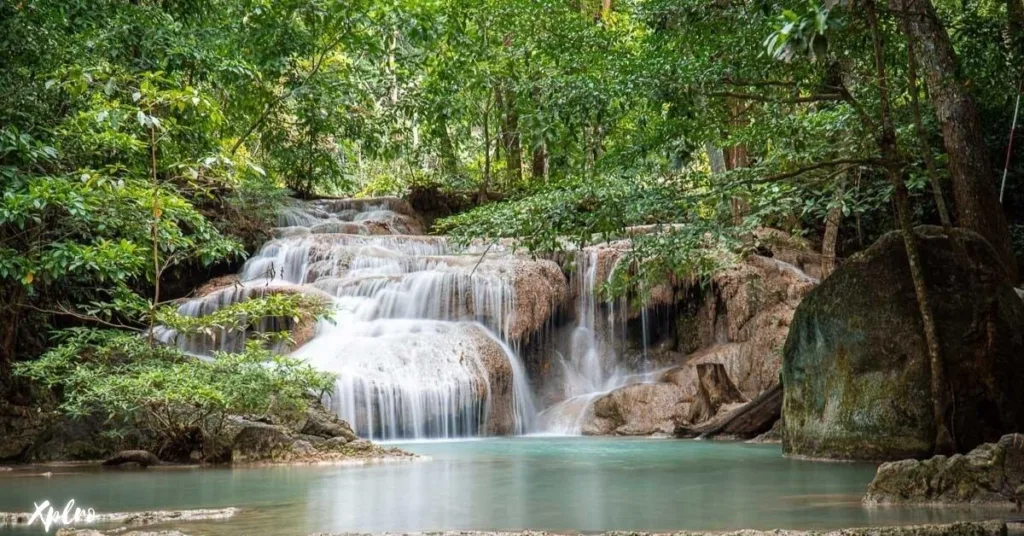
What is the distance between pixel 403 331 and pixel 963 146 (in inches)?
352

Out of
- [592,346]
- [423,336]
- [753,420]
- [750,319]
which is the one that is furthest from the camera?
[592,346]

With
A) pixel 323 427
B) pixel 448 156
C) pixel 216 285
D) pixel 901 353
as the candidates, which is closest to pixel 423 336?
pixel 216 285

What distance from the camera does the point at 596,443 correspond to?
12.9 metres

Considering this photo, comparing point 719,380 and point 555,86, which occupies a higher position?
point 555,86

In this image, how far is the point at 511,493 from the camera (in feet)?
22.8

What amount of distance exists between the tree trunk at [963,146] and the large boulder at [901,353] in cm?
96

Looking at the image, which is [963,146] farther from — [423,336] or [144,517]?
[144,517]

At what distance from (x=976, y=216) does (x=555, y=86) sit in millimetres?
4560

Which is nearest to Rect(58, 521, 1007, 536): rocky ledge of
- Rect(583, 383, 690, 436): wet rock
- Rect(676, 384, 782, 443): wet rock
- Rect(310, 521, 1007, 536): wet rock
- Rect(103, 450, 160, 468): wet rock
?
Rect(310, 521, 1007, 536): wet rock

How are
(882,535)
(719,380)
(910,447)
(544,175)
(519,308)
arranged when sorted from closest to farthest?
1. (882,535)
2. (910,447)
3. (719,380)
4. (519,308)
5. (544,175)

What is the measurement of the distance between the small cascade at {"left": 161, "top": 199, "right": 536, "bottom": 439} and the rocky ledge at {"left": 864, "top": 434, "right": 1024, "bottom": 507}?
807cm

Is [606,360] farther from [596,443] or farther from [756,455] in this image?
[756,455]

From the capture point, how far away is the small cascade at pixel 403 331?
14.2 meters

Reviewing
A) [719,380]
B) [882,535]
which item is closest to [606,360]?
[719,380]
